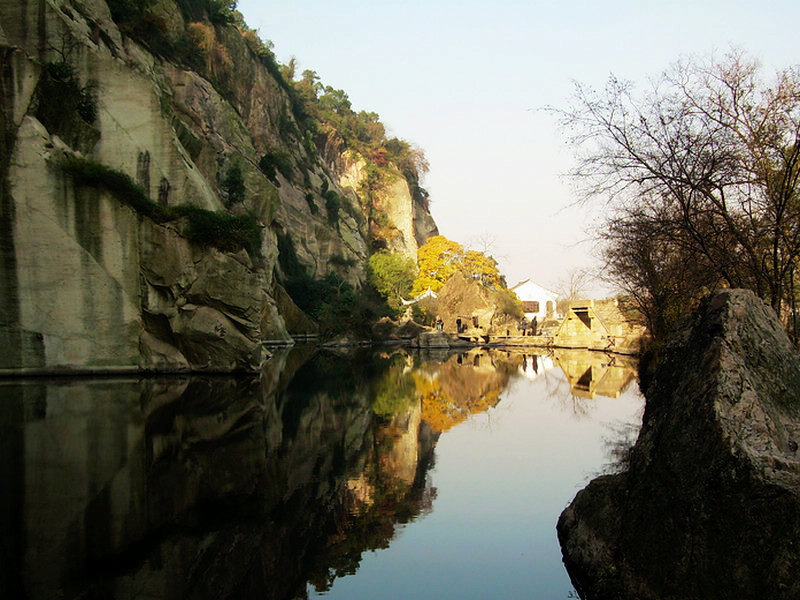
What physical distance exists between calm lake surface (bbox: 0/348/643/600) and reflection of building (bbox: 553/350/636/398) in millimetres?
3759

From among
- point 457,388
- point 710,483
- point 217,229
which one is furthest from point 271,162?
point 710,483

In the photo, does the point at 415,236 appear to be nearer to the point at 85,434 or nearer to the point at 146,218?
the point at 146,218

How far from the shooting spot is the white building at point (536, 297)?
113 metres

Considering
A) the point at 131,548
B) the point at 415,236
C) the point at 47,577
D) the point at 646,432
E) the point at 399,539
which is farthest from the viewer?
the point at 415,236

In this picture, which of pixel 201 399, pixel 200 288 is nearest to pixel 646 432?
pixel 201 399

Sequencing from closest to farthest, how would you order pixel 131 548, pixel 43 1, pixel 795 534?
pixel 795 534, pixel 131 548, pixel 43 1

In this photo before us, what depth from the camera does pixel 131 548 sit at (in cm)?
644

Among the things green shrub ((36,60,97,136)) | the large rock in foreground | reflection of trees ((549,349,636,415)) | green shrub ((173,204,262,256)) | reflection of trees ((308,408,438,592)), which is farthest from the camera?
green shrub ((173,204,262,256))

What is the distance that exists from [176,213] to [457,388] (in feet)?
38.6

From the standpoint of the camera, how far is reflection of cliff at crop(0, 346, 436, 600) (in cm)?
591

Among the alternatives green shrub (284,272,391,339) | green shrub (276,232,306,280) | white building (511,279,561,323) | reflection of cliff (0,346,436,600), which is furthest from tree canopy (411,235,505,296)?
reflection of cliff (0,346,436,600)

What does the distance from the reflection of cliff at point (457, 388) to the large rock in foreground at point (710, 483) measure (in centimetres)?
890

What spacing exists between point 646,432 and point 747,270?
33.8 feet

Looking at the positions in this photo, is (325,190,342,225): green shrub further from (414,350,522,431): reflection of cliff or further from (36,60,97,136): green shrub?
(36,60,97,136): green shrub
